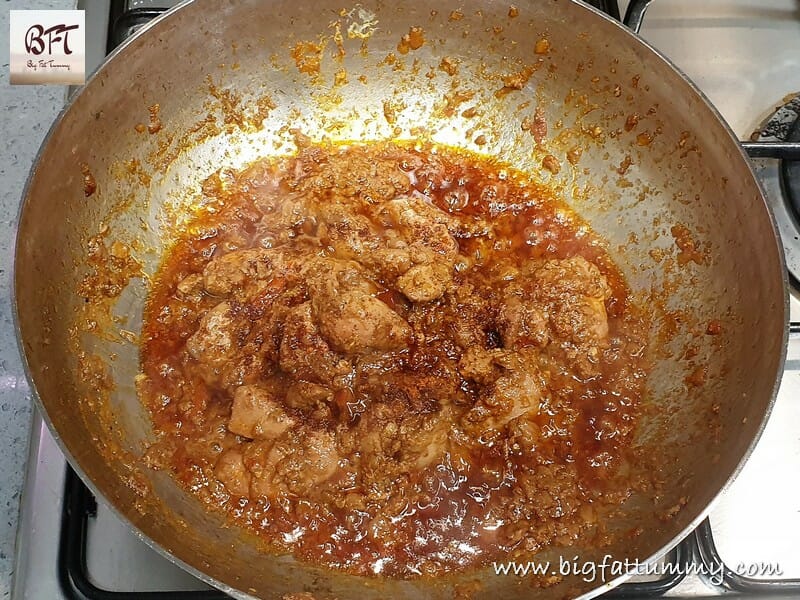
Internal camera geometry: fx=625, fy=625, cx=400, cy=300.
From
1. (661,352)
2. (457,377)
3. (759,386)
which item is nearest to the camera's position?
(759,386)

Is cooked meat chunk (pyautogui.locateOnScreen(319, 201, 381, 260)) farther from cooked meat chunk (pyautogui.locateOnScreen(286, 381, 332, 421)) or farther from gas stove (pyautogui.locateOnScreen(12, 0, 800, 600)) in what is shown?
gas stove (pyautogui.locateOnScreen(12, 0, 800, 600))

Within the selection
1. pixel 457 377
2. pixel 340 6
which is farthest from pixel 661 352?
pixel 340 6

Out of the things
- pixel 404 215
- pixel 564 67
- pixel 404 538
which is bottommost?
pixel 404 538

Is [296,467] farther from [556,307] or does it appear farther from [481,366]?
[556,307]

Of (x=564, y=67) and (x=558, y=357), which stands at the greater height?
(x=564, y=67)

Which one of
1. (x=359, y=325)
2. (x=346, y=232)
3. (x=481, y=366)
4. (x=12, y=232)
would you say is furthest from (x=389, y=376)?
(x=12, y=232)

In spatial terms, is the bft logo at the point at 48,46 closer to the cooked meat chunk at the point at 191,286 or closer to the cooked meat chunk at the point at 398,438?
the cooked meat chunk at the point at 191,286

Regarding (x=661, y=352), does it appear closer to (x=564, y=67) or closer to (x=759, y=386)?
(x=759, y=386)
